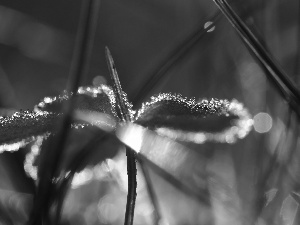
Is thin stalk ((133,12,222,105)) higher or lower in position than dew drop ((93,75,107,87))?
lower

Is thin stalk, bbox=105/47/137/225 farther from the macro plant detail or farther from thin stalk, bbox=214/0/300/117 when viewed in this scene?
thin stalk, bbox=214/0/300/117

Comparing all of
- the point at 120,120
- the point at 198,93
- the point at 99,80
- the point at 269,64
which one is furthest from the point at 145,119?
the point at 99,80

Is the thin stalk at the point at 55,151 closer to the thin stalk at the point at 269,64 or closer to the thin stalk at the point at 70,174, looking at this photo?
the thin stalk at the point at 70,174

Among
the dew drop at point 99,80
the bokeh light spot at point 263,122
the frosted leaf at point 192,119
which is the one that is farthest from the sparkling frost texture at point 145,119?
the dew drop at point 99,80

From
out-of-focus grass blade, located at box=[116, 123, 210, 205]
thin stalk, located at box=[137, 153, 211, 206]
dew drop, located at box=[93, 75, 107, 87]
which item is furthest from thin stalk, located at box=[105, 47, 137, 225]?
dew drop, located at box=[93, 75, 107, 87]

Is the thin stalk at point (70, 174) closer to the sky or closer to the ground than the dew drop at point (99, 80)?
closer to the ground

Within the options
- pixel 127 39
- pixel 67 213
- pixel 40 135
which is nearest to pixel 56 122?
pixel 40 135

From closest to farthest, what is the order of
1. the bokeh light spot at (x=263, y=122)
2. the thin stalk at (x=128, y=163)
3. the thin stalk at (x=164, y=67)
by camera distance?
1. the thin stalk at (x=128, y=163)
2. the thin stalk at (x=164, y=67)
3. the bokeh light spot at (x=263, y=122)

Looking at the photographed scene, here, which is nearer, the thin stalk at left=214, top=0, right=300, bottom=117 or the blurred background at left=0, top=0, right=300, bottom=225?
the thin stalk at left=214, top=0, right=300, bottom=117

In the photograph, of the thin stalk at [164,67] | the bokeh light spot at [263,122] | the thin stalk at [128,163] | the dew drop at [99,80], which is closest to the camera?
the thin stalk at [128,163]
